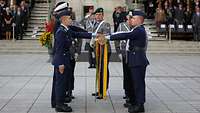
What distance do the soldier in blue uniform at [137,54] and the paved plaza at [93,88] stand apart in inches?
15.7

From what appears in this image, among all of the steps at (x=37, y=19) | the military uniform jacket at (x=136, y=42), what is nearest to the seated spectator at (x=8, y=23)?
the steps at (x=37, y=19)

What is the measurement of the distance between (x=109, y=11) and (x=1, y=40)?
971cm

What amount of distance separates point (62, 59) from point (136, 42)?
1.39 meters

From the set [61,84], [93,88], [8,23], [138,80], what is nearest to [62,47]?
[61,84]

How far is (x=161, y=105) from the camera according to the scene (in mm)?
10641

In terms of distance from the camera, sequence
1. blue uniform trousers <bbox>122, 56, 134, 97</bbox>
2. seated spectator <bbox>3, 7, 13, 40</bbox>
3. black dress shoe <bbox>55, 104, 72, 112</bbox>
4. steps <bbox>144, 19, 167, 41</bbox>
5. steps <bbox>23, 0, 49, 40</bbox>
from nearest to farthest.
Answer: black dress shoe <bbox>55, 104, 72, 112</bbox> < blue uniform trousers <bbox>122, 56, 134, 97</bbox> < seated spectator <bbox>3, 7, 13, 40</bbox> < steps <bbox>144, 19, 167, 41</bbox> < steps <bbox>23, 0, 49, 40</bbox>

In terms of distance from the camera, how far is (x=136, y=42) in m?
9.97

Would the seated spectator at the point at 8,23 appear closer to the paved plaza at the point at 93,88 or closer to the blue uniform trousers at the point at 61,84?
the paved plaza at the point at 93,88

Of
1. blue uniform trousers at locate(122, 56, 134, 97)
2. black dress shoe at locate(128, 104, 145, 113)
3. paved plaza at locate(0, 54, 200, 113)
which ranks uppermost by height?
blue uniform trousers at locate(122, 56, 134, 97)

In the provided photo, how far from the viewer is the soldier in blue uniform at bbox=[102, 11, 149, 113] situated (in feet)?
32.5

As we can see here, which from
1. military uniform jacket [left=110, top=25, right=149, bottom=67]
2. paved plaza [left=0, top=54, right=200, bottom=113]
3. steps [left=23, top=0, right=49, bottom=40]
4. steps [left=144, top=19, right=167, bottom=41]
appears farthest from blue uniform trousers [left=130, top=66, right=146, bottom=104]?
steps [left=23, top=0, right=49, bottom=40]

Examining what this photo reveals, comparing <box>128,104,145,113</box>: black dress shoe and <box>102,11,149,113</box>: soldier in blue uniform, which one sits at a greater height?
<box>102,11,149,113</box>: soldier in blue uniform

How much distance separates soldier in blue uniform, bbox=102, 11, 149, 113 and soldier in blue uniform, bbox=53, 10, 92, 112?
0.80m

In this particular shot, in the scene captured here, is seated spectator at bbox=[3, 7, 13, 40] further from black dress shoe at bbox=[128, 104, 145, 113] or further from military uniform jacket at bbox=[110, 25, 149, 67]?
black dress shoe at bbox=[128, 104, 145, 113]
